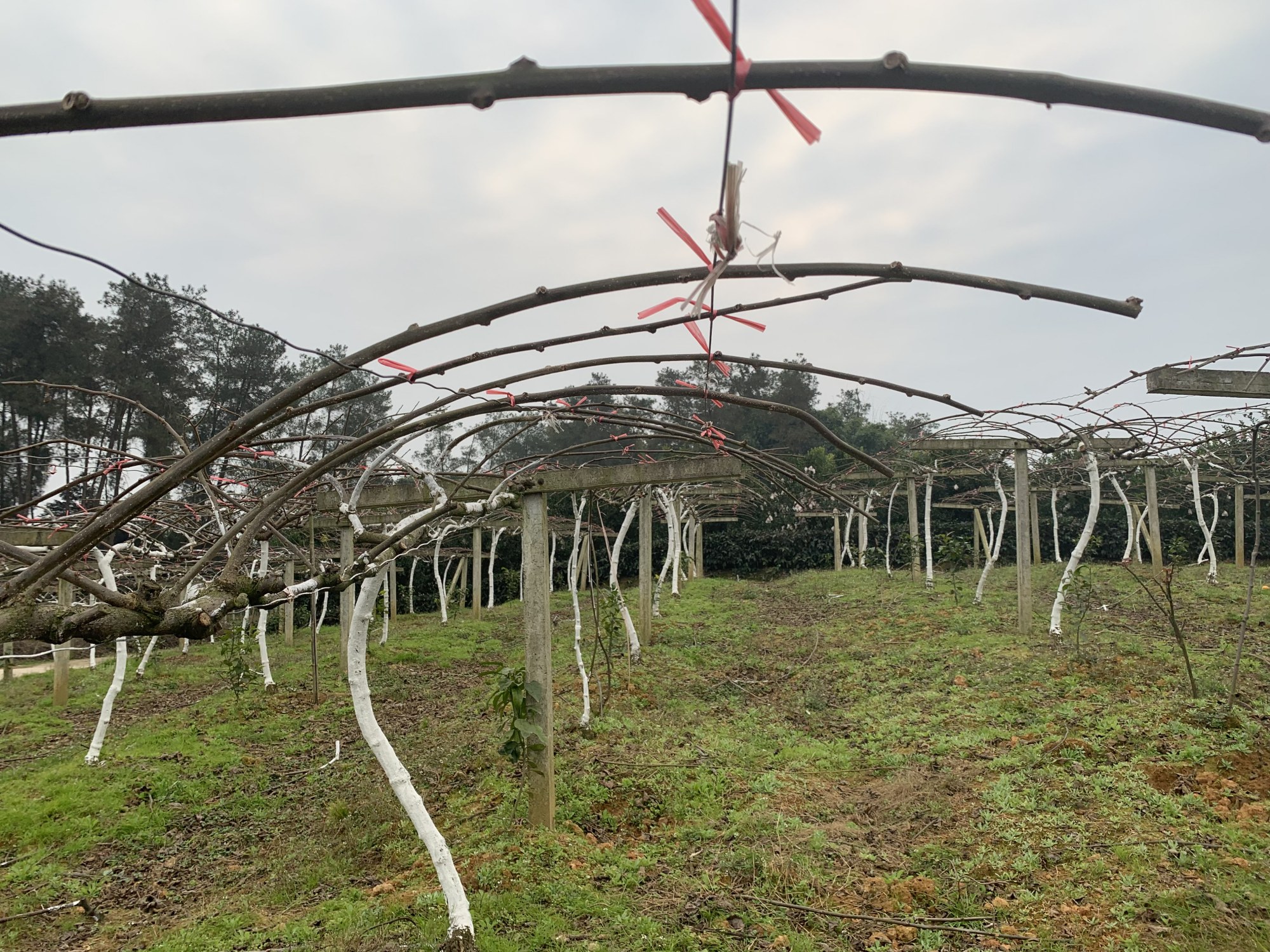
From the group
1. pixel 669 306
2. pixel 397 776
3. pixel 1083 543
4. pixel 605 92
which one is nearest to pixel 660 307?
pixel 669 306

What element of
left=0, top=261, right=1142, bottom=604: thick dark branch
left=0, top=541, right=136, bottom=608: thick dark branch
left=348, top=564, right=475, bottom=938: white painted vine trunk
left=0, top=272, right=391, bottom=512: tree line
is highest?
left=0, top=272, right=391, bottom=512: tree line

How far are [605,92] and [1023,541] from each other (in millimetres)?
9694

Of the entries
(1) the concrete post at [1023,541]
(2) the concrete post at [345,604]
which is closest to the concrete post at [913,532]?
(1) the concrete post at [1023,541]

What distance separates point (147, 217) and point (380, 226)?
0.52m

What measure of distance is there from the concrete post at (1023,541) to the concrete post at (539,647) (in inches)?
252

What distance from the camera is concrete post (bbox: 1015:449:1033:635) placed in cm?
863

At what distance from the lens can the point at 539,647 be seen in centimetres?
476

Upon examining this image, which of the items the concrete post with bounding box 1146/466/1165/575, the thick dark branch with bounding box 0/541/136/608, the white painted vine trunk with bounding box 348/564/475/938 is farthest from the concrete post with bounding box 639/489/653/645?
the thick dark branch with bounding box 0/541/136/608

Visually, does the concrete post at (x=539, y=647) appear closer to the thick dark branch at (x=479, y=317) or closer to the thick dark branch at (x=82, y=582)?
the thick dark branch at (x=82, y=582)

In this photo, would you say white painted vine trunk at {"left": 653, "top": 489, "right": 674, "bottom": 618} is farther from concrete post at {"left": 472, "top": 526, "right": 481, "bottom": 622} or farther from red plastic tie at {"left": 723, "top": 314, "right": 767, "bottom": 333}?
red plastic tie at {"left": 723, "top": 314, "right": 767, "bottom": 333}

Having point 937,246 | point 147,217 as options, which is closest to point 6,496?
point 147,217

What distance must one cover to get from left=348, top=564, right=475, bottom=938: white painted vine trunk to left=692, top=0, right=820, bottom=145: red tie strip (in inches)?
112

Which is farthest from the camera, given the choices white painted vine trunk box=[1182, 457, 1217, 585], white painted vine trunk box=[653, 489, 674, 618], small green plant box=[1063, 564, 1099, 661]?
white painted vine trunk box=[653, 489, 674, 618]

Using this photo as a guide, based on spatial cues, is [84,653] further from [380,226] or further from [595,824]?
[380,226]
